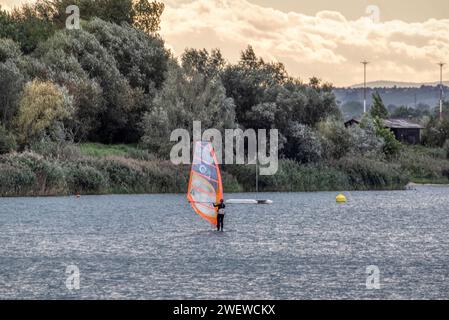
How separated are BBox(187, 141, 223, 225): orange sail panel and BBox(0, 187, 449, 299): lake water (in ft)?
5.80

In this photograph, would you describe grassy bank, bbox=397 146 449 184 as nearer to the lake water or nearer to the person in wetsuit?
the lake water

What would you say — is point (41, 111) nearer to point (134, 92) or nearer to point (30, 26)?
point (134, 92)

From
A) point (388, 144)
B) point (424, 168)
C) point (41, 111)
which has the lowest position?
point (424, 168)

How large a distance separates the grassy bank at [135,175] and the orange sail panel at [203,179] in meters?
26.6

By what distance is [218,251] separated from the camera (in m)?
A: 46.7

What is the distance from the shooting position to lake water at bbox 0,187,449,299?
35281mm

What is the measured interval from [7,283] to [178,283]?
5.80 m

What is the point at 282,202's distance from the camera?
8738 cm

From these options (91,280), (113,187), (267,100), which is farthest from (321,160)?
(91,280)

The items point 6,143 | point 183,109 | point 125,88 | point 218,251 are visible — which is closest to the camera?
point 218,251

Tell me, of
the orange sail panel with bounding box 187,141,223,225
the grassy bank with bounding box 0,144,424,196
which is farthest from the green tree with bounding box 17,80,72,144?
the orange sail panel with bounding box 187,141,223,225

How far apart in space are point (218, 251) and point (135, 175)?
138 ft

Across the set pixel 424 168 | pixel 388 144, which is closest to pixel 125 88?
pixel 388 144

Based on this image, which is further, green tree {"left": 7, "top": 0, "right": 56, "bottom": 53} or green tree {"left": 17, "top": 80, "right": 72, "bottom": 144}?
green tree {"left": 7, "top": 0, "right": 56, "bottom": 53}
